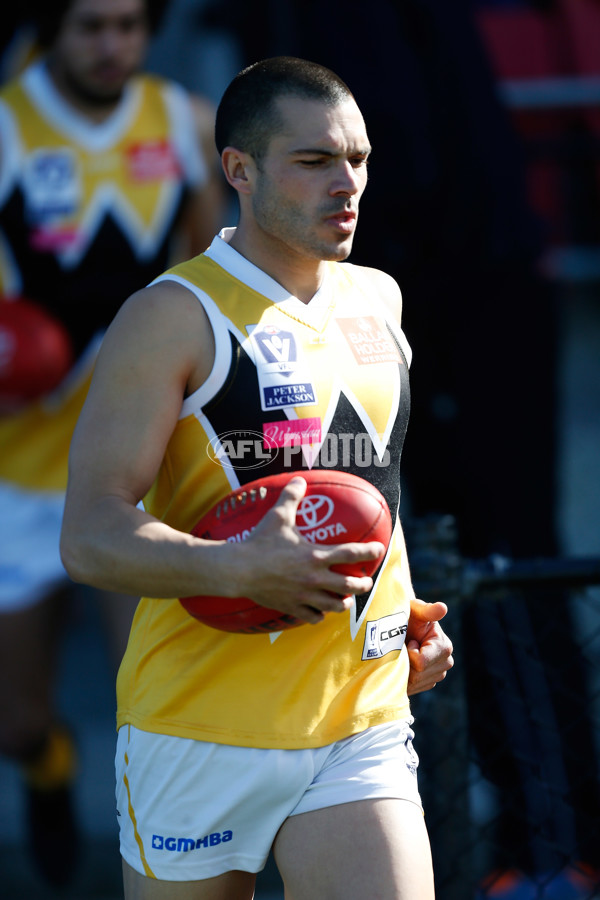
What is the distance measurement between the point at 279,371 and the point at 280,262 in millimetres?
272

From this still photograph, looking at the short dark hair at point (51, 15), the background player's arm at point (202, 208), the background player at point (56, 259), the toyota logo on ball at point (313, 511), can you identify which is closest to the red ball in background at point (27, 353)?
the background player at point (56, 259)

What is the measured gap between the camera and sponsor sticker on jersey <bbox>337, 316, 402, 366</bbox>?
2365 millimetres

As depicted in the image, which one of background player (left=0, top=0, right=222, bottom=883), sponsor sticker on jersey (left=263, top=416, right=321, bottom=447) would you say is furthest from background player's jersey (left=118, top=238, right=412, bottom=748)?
background player (left=0, top=0, right=222, bottom=883)

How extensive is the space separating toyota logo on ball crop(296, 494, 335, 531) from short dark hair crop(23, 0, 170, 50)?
2982 millimetres

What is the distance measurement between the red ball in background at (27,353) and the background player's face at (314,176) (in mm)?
2115

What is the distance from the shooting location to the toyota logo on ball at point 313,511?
2059 millimetres

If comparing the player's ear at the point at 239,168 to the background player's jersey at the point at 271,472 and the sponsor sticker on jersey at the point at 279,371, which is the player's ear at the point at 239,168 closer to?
the background player's jersey at the point at 271,472

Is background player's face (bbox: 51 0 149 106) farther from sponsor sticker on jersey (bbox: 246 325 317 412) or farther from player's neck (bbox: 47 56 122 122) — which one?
sponsor sticker on jersey (bbox: 246 325 317 412)

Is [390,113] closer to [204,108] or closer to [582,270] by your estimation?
[204,108]

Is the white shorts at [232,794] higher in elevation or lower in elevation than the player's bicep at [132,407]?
lower

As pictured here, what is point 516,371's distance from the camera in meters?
5.48

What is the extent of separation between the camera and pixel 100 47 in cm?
441

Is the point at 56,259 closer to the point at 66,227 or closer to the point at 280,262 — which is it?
the point at 66,227

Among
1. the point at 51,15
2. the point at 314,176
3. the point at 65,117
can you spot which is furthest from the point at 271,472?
the point at 51,15
